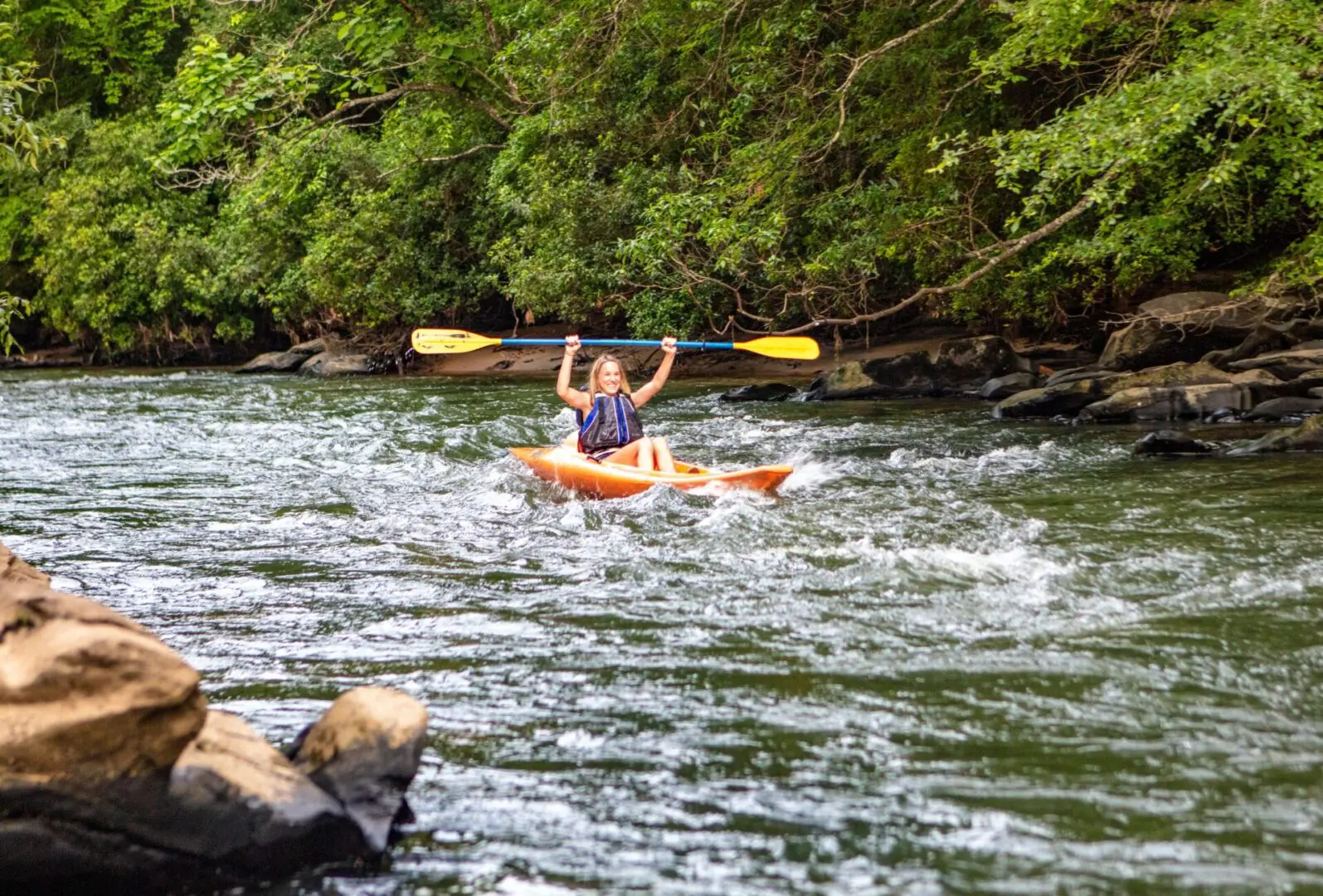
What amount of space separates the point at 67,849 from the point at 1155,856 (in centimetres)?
233

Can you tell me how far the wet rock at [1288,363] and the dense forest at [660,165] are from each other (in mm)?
794

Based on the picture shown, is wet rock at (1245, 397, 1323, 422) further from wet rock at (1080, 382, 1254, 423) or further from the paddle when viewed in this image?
the paddle

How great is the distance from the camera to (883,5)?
1268 cm

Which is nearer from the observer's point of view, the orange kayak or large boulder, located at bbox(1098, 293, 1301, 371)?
the orange kayak

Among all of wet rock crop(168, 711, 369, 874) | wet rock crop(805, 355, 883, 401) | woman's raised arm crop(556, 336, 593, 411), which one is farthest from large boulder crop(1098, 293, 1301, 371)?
wet rock crop(168, 711, 369, 874)

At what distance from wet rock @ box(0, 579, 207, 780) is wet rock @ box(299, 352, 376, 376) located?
20.4 m

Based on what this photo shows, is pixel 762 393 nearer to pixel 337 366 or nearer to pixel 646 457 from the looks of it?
pixel 646 457

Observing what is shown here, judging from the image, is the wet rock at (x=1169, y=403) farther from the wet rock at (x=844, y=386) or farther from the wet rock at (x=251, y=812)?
the wet rock at (x=251, y=812)

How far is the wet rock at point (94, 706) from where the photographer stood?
279 centimetres

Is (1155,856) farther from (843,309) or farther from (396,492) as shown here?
(843,309)

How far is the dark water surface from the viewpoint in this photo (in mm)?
3018

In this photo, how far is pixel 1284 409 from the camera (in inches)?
425

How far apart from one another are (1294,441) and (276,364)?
18872 millimetres

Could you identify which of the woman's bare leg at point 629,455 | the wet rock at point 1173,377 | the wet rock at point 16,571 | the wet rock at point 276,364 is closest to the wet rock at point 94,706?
the wet rock at point 16,571
